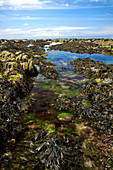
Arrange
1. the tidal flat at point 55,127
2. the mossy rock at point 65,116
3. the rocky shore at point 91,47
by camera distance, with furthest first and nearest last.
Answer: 1. the rocky shore at point 91,47
2. the mossy rock at point 65,116
3. the tidal flat at point 55,127

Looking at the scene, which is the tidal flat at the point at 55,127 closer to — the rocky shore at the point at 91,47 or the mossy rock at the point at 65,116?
the mossy rock at the point at 65,116

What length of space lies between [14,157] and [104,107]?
5.47 m

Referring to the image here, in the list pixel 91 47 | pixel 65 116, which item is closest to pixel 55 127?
pixel 65 116

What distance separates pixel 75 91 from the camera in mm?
9000

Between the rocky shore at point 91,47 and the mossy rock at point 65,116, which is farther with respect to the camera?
the rocky shore at point 91,47

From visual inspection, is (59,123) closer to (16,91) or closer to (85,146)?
(85,146)

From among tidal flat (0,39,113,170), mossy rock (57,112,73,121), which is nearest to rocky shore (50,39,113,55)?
tidal flat (0,39,113,170)

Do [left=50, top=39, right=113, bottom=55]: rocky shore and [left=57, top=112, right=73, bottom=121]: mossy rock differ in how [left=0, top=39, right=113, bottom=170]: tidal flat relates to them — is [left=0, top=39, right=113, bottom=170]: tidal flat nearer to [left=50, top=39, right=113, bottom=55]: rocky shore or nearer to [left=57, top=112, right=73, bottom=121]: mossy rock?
[left=57, top=112, right=73, bottom=121]: mossy rock

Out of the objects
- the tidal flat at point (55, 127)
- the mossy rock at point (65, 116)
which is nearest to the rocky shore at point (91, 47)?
the tidal flat at point (55, 127)

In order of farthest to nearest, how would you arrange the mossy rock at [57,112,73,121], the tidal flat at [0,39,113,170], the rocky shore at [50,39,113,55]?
1. the rocky shore at [50,39,113,55]
2. the mossy rock at [57,112,73,121]
3. the tidal flat at [0,39,113,170]

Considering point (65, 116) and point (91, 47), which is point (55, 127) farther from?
point (91, 47)

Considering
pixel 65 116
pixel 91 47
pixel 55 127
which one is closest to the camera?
pixel 55 127

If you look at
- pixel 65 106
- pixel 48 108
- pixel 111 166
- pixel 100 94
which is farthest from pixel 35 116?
pixel 100 94

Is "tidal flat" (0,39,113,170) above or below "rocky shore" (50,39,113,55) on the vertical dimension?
below
